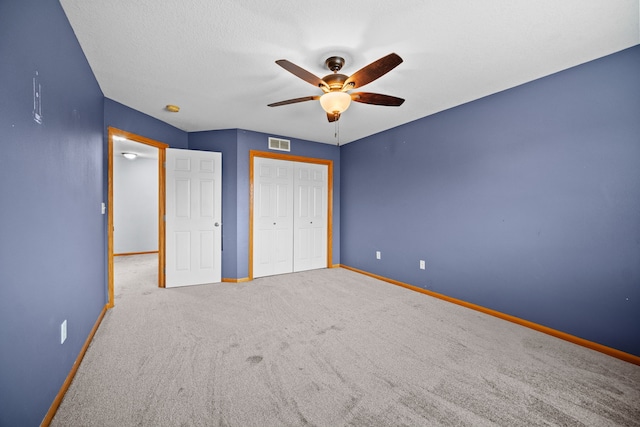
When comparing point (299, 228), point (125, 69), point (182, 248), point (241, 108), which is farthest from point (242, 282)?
point (125, 69)

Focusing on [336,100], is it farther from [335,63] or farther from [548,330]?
[548,330]

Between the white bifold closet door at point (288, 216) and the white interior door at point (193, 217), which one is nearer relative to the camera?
the white interior door at point (193, 217)

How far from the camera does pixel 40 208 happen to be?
139cm

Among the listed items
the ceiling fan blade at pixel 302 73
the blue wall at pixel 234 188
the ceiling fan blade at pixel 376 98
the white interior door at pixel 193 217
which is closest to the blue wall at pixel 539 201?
the ceiling fan blade at pixel 376 98

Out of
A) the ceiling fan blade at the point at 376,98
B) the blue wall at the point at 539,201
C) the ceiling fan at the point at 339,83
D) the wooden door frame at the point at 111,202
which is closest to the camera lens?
the ceiling fan at the point at 339,83

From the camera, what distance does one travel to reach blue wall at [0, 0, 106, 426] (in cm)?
109

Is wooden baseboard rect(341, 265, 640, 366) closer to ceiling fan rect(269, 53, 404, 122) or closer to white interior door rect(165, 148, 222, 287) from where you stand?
ceiling fan rect(269, 53, 404, 122)

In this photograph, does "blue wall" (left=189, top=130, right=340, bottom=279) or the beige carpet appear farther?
"blue wall" (left=189, top=130, right=340, bottom=279)

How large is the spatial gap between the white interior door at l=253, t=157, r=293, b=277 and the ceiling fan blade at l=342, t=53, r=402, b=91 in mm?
2607

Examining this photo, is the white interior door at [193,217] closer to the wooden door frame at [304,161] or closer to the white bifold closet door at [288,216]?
the wooden door frame at [304,161]

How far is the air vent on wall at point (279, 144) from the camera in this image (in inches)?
176

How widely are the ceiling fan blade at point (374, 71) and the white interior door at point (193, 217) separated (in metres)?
2.75

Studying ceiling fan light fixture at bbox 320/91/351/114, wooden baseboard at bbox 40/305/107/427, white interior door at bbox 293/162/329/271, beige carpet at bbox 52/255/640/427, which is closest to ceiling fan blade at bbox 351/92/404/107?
ceiling fan light fixture at bbox 320/91/351/114

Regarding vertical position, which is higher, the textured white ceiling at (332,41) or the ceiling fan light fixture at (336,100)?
the textured white ceiling at (332,41)
